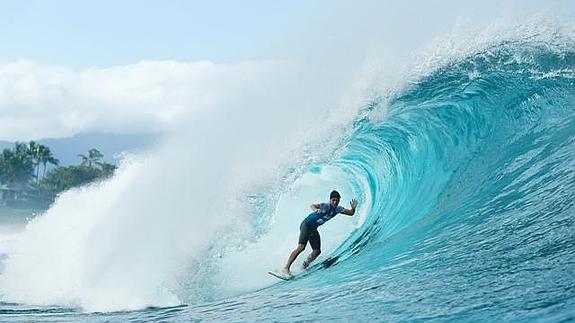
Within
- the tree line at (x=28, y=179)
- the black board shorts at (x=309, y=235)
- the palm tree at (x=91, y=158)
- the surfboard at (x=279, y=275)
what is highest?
the palm tree at (x=91, y=158)

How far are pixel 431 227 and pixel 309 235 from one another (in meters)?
1.69

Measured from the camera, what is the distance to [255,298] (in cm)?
804

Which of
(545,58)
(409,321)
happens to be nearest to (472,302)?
(409,321)

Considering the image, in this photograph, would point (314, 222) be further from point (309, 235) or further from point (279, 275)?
point (279, 275)

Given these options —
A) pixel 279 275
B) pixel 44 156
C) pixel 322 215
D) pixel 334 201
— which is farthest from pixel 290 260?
pixel 44 156

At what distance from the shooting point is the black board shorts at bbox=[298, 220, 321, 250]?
948 centimetres

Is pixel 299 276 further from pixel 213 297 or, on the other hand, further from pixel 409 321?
pixel 409 321

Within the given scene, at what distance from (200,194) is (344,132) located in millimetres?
2989

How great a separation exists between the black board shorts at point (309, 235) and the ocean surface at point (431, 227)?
0.36 m

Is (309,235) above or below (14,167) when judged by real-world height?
below

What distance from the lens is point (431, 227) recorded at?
358 inches

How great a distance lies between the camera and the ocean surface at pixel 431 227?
19.5ft

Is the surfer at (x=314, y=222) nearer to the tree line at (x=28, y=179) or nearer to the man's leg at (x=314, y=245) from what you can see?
the man's leg at (x=314, y=245)

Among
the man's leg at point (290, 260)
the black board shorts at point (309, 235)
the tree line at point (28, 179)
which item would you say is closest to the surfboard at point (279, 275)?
the man's leg at point (290, 260)
